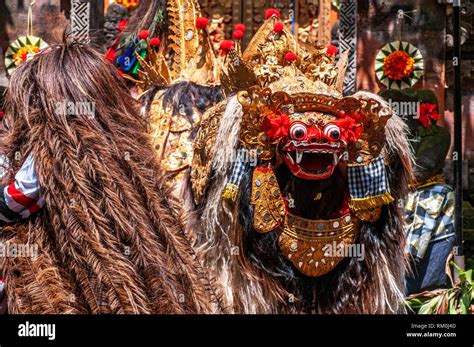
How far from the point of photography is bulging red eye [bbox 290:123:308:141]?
4242 mm

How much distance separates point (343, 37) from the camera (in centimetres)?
680

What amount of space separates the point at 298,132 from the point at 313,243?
0.48 meters

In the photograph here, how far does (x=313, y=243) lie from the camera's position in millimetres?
4375

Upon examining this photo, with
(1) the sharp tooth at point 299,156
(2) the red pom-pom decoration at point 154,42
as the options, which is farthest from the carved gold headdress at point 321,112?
(2) the red pom-pom decoration at point 154,42

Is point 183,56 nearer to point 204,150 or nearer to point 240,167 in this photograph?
point 204,150

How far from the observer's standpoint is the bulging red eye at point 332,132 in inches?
167

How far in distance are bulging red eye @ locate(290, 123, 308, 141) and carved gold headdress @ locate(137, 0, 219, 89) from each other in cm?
119

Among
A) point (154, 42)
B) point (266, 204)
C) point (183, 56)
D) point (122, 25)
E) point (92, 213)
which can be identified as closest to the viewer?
point (92, 213)

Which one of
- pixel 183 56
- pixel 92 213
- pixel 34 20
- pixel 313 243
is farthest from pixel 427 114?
pixel 92 213

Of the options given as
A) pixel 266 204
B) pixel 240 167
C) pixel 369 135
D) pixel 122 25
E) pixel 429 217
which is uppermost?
pixel 122 25

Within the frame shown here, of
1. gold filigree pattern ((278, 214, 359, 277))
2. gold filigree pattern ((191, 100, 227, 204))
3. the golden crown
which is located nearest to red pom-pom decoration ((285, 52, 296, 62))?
the golden crown
